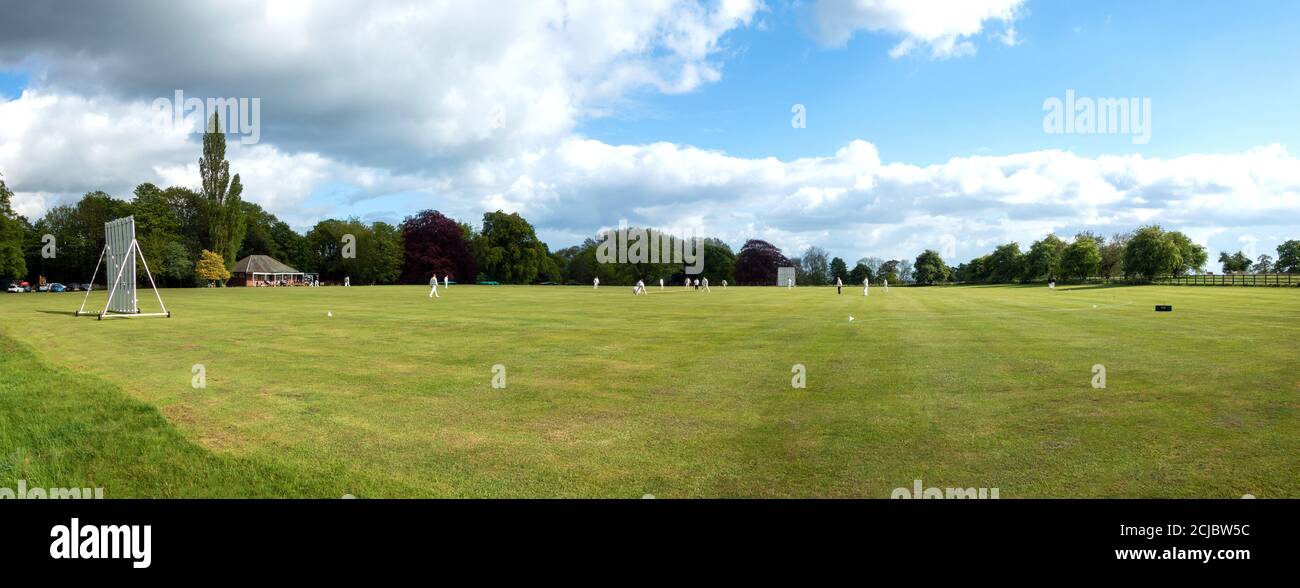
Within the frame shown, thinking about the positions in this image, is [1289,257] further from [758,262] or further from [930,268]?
[758,262]

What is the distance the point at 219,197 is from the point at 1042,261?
152869mm

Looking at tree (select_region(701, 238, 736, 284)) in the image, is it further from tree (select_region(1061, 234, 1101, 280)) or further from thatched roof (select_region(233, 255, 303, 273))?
thatched roof (select_region(233, 255, 303, 273))

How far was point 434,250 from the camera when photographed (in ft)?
429

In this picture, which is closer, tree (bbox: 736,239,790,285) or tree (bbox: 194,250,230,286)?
tree (bbox: 194,250,230,286)

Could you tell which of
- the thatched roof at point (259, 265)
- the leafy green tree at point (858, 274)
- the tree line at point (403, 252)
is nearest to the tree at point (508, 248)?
the tree line at point (403, 252)

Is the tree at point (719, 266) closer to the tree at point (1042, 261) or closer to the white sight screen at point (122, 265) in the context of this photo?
the tree at point (1042, 261)

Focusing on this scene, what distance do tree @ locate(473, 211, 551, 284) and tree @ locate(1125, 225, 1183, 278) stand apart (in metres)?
106

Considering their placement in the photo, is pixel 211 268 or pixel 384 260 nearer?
pixel 211 268

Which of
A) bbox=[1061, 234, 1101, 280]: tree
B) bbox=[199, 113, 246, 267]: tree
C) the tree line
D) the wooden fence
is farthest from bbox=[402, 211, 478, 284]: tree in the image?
the wooden fence

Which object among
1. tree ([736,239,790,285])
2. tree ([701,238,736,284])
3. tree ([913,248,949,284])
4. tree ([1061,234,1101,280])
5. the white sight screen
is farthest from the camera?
tree ([913,248,949,284])

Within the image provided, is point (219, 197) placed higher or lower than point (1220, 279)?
higher

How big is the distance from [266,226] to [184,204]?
74.6 ft

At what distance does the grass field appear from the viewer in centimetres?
736
